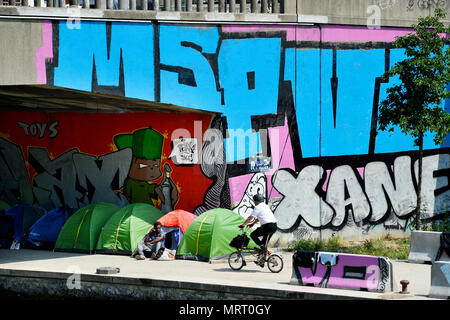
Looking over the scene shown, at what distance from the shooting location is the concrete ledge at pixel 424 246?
58.3 feet

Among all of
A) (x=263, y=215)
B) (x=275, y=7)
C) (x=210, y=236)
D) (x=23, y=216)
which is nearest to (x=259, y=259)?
(x=263, y=215)

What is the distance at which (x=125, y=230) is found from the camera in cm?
2012

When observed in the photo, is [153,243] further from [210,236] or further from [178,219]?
[210,236]

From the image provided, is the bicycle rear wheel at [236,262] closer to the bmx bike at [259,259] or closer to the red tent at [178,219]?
the bmx bike at [259,259]

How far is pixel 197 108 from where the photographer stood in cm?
2066

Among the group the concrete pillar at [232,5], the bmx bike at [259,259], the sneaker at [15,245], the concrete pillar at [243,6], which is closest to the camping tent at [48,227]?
the sneaker at [15,245]

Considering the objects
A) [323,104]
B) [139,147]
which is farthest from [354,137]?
[139,147]

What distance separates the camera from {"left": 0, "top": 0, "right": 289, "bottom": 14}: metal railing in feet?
62.1

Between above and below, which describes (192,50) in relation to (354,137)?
above

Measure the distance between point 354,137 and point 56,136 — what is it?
31.4 feet

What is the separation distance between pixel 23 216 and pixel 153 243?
5.30 meters
